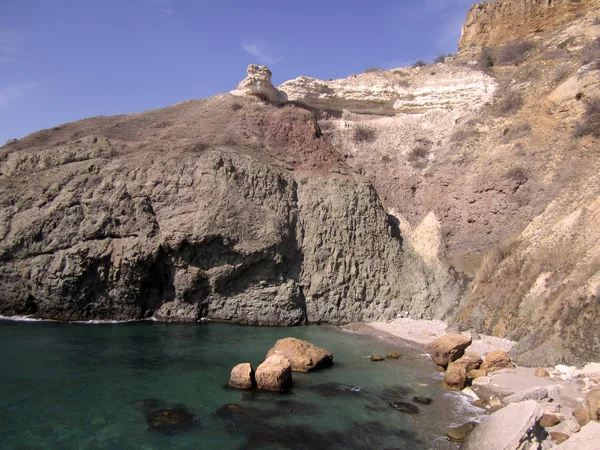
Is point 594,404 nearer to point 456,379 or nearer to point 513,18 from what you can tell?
point 456,379

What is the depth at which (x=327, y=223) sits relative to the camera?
2439 cm

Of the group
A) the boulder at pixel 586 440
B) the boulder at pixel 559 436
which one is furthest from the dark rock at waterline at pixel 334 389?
the boulder at pixel 586 440

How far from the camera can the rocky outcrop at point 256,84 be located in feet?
112

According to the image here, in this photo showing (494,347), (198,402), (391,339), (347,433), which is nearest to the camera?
(347,433)

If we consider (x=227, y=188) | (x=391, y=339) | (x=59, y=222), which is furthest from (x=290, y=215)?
(x=59, y=222)

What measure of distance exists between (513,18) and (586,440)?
40.2 metres

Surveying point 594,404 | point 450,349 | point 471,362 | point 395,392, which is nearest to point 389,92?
point 450,349

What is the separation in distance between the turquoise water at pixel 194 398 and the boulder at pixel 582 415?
7.86 ft

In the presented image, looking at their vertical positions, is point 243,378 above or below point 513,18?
below

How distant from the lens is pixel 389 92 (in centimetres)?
3719

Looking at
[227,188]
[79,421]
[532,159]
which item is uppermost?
[532,159]

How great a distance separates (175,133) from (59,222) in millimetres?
9342

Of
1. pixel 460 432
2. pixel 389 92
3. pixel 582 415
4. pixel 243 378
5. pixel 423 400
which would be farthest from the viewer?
pixel 389 92

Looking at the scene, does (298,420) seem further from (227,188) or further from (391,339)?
(227,188)
